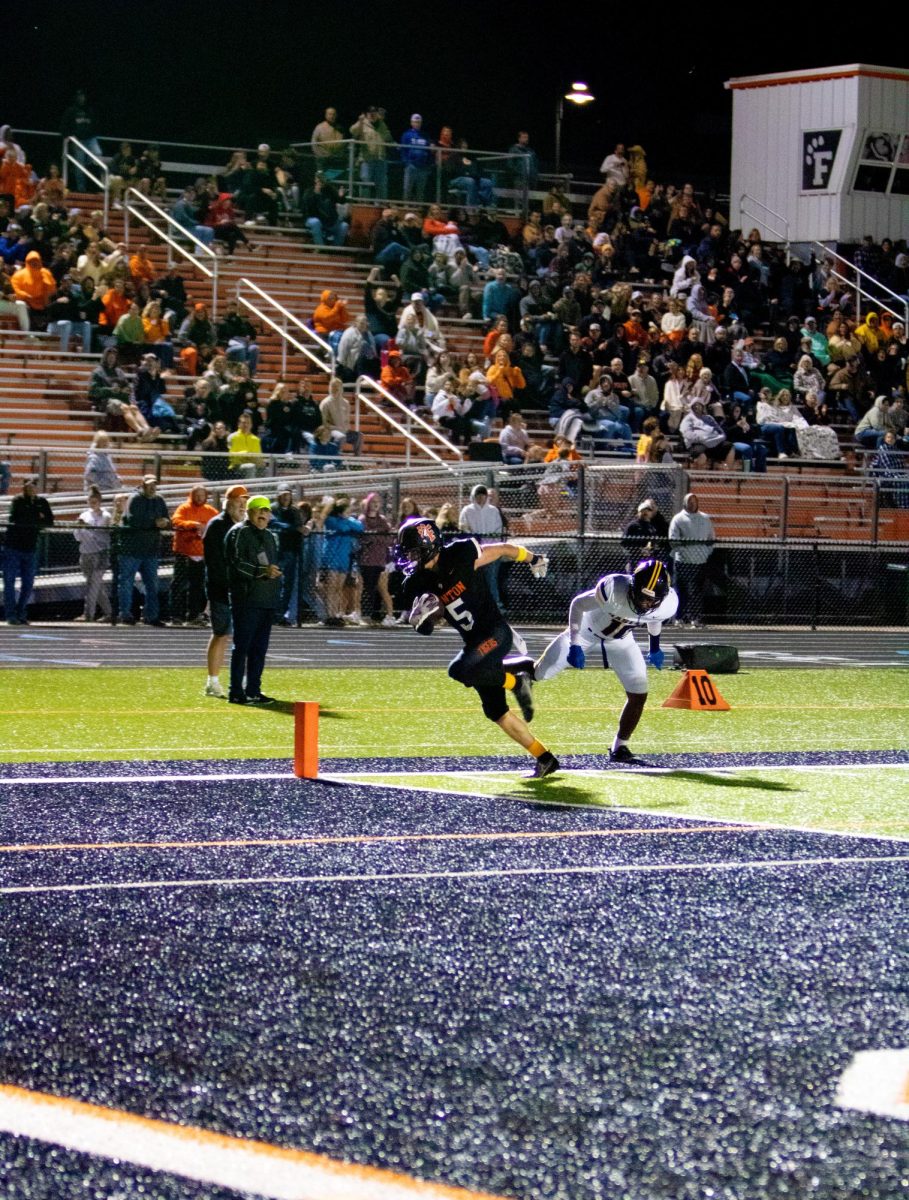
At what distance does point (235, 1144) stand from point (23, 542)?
1812 centimetres

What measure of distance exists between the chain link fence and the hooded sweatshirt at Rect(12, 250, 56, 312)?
5335 mm

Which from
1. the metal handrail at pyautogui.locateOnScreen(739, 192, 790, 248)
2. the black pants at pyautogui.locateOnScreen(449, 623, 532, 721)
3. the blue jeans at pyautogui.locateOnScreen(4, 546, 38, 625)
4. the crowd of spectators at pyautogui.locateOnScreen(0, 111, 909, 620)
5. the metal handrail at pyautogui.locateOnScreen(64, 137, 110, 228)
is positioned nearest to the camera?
the black pants at pyautogui.locateOnScreen(449, 623, 532, 721)

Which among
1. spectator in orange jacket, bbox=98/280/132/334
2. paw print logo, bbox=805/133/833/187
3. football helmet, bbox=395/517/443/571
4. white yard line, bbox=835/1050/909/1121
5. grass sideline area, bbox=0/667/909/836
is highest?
paw print logo, bbox=805/133/833/187

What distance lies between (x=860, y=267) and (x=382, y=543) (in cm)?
1573

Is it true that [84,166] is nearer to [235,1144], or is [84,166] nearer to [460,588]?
Result: [460,588]

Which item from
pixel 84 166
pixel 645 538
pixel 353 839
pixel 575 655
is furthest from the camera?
pixel 84 166

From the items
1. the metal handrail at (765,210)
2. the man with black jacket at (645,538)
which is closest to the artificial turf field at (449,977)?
the man with black jacket at (645,538)

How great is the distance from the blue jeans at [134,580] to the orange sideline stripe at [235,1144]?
17.9m

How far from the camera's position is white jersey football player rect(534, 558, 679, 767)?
11656mm

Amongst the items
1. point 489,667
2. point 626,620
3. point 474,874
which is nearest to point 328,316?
point 626,620

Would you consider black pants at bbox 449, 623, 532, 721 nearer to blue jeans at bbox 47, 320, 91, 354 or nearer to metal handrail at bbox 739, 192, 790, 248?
blue jeans at bbox 47, 320, 91, 354

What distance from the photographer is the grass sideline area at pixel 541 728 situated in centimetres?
1068

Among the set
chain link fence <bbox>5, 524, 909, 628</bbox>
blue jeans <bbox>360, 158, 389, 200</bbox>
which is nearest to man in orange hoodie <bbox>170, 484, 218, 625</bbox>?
chain link fence <bbox>5, 524, 909, 628</bbox>

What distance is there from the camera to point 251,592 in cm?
1544
